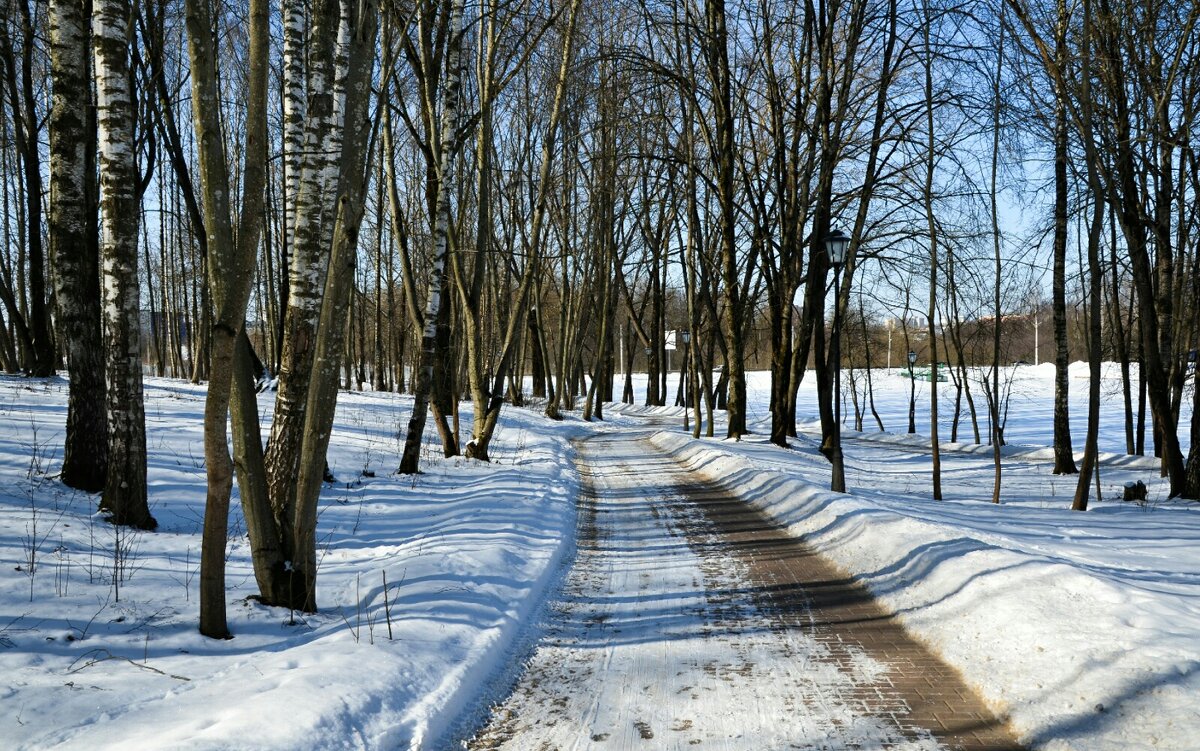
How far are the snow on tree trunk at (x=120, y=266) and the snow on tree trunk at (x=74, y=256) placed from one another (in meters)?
0.99

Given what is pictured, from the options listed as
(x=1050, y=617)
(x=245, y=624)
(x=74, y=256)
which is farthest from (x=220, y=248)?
(x=1050, y=617)

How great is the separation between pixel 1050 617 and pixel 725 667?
2.21 metres

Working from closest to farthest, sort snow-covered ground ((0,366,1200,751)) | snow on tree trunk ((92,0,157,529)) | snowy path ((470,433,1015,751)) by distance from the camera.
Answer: snow-covered ground ((0,366,1200,751)) → snowy path ((470,433,1015,751)) → snow on tree trunk ((92,0,157,529))

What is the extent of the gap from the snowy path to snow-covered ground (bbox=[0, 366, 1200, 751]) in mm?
301

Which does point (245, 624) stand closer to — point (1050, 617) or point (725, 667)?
point (725, 667)

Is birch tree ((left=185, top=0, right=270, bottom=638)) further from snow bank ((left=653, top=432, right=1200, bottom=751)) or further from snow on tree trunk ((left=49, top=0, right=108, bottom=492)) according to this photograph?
snow bank ((left=653, top=432, right=1200, bottom=751))

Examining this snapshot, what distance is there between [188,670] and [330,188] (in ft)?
11.2

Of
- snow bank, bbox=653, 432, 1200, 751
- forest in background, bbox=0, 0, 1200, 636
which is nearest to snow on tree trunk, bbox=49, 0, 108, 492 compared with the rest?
forest in background, bbox=0, 0, 1200, 636

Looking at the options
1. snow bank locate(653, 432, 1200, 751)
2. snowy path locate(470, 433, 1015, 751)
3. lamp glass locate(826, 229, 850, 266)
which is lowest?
snowy path locate(470, 433, 1015, 751)

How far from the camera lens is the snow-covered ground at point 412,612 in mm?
3691

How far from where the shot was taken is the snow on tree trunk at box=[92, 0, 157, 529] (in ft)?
18.6

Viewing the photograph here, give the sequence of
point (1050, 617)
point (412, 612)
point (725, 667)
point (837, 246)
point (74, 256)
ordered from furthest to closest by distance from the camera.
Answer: point (837, 246) < point (74, 256) < point (412, 612) < point (1050, 617) < point (725, 667)

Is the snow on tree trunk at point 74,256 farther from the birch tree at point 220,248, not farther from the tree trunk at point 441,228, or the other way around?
the tree trunk at point 441,228

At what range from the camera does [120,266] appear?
614 cm
